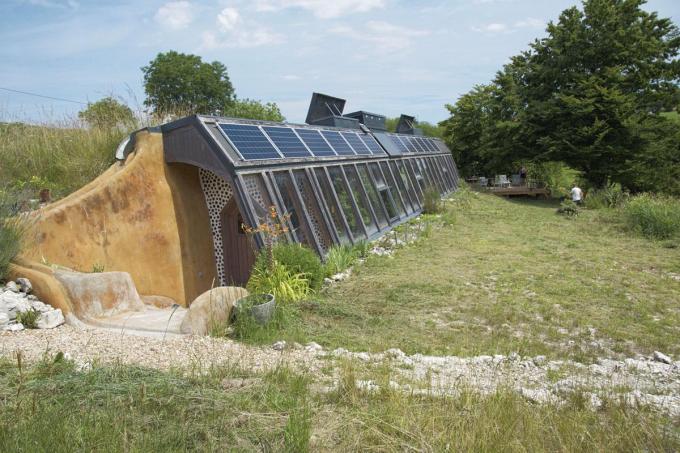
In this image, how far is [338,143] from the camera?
12352 mm

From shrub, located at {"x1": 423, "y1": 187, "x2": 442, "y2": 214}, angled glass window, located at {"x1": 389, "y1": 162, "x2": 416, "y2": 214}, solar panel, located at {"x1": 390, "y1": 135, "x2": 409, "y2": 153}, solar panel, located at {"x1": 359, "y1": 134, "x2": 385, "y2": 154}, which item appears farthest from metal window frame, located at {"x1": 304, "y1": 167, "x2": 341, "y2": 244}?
solar panel, located at {"x1": 390, "y1": 135, "x2": 409, "y2": 153}

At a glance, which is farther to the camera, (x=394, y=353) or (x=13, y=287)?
(x=13, y=287)

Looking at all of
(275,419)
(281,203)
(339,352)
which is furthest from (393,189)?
(275,419)

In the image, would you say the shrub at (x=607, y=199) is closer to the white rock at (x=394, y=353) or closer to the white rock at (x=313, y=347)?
the white rock at (x=394, y=353)

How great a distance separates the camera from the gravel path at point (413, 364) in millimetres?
3854

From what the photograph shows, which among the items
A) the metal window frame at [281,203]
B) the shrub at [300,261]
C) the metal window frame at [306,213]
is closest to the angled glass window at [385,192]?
the metal window frame at [306,213]

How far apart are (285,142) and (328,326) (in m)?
4.87

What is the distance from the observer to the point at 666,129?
72.7ft

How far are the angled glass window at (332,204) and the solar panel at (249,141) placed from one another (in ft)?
4.44

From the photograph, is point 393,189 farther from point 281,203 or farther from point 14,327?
point 14,327

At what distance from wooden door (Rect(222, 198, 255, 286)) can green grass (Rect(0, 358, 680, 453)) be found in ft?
17.9

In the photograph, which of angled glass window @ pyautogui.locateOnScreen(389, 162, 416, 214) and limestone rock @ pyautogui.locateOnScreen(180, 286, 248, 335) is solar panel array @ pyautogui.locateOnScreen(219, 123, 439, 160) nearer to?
angled glass window @ pyautogui.locateOnScreen(389, 162, 416, 214)

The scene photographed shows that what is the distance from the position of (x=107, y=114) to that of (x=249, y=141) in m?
6.29

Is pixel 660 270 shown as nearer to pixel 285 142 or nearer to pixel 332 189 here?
pixel 332 189
